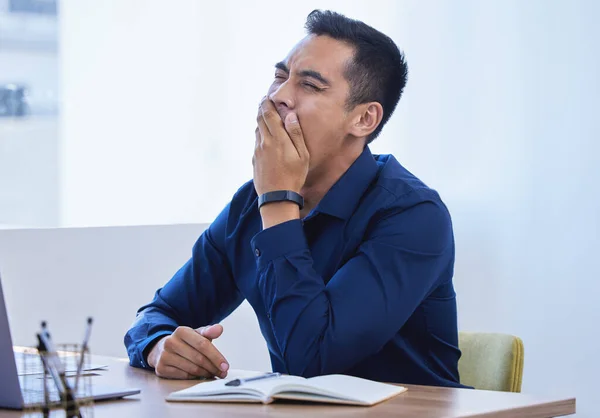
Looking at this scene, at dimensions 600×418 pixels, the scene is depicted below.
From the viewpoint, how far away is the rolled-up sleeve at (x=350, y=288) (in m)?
1.44

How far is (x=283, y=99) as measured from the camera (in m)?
1.77

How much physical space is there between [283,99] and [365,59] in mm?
223

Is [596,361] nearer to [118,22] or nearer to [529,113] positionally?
[529,113]

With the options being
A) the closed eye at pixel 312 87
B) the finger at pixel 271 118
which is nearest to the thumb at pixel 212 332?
the finger at pixel 271 118

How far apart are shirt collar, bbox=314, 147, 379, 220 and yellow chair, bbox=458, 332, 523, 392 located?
14.3 inches

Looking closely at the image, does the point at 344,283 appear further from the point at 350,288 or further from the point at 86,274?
the point at 86,274

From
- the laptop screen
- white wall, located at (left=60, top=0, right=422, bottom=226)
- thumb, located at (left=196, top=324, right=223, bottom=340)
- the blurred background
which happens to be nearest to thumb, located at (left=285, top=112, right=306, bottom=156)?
thumb, located at (left=196, top=324, right=223, bottom=340)

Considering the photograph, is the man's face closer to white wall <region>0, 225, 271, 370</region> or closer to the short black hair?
the short black hair

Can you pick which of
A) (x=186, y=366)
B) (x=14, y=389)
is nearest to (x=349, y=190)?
(x=186, y=366)

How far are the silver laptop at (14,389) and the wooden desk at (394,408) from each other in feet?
0.05

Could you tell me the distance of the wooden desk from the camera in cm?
104

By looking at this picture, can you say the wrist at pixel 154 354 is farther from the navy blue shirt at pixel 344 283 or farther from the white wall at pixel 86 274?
the white wall at pixel 86 274

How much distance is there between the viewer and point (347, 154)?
188cm

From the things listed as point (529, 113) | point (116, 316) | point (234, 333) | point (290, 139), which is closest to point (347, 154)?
point (290, 139)
